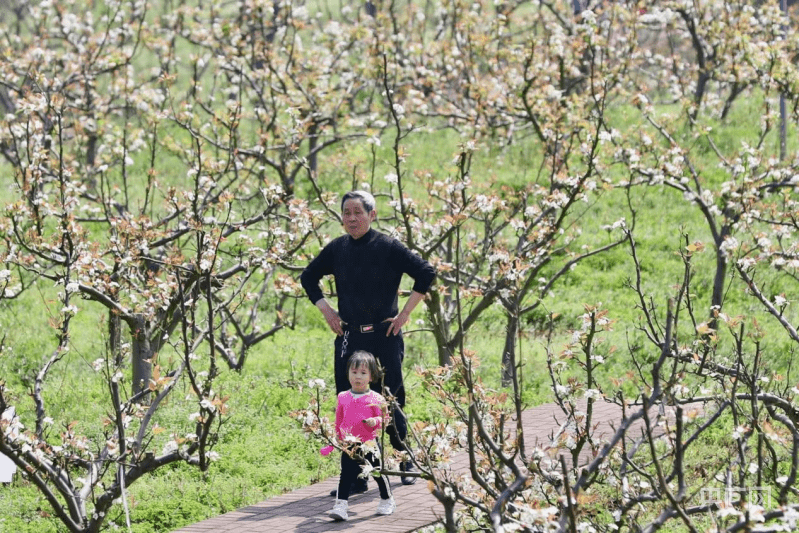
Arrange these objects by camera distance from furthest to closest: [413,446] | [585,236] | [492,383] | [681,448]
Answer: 1. [585,236]
2. [492,383]
3. [413,446]
4. [681,448]

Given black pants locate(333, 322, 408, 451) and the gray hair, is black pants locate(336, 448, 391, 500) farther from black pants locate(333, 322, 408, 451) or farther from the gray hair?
the gray hair

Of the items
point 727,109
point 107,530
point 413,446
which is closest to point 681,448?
point 413,446

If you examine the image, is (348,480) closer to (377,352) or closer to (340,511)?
(340,511)

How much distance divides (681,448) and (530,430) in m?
5.16

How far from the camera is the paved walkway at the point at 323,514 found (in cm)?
650

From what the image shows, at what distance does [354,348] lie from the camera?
7.03 m

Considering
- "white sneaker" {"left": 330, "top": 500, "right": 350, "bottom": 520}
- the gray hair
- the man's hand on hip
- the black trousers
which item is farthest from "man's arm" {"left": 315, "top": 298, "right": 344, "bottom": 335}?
"white sneaker" {"left": 330, "top": 500, "right": 350, "bottom": 520}

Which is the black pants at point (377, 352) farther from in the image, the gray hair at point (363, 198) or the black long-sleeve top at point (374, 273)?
the gray hair at point (363, 198)

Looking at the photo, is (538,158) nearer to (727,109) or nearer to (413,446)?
(727,109)

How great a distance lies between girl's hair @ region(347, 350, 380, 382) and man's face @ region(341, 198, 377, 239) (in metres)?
0.82

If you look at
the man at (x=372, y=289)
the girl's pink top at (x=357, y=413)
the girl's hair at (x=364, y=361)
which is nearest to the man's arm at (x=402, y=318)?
the man at (x=372, y=289)

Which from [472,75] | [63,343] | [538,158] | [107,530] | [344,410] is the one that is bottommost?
[107,530]

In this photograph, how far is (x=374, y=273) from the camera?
275 inches

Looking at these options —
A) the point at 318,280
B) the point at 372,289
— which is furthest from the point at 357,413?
the point at 318,280
